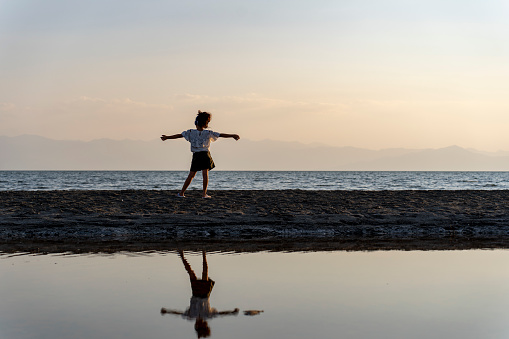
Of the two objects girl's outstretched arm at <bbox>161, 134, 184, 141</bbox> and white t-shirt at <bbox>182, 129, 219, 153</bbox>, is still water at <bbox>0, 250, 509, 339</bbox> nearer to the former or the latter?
girl's outstretched arm at <bbox>161, 134, 184, 141</bbox>

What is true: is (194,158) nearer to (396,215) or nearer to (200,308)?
(396,215)

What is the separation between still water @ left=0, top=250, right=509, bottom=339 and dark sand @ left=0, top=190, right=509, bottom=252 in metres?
1.17

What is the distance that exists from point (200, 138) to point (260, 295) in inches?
306

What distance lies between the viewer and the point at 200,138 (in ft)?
40.6

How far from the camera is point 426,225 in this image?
10.8 metres

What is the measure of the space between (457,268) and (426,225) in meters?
4.57

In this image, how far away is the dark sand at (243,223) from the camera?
8.57 metres

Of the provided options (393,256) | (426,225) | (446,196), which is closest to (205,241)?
(393,256)

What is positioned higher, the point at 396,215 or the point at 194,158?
the point at 194,158

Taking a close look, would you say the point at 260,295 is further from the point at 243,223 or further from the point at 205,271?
the point at 243,223

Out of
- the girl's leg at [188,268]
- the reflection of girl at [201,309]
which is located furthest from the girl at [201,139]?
the reflection of girl at [201,309]

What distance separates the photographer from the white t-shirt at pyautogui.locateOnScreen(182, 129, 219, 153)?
40.5 ft

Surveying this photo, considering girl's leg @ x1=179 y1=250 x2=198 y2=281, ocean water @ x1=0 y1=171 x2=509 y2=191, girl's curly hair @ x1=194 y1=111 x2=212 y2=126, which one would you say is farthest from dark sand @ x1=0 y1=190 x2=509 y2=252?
ocean water @ x1=0 y1=171 x2=509 y2=191

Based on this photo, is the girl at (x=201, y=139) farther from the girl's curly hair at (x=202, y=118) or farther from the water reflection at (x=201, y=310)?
the water reflection at (x=201, y=310)
